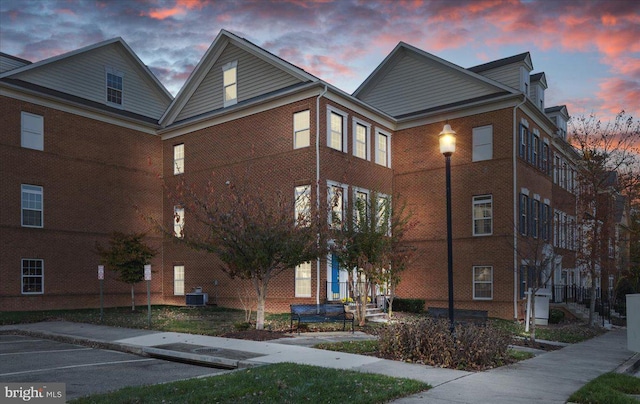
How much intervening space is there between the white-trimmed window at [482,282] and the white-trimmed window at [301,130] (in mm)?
10268

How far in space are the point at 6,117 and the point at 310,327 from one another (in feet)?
56.3

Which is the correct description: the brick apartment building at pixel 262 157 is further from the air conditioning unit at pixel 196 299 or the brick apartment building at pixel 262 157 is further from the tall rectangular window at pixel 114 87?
the air conditioning unit at pixel 196 299

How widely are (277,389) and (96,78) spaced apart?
2601 cm

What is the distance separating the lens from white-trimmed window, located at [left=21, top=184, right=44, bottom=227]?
25.6 meters

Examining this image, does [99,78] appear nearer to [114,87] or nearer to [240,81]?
[114,87]

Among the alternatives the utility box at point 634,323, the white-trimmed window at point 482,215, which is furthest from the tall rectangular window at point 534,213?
the utility box at point 634,323

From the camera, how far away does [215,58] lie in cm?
2967

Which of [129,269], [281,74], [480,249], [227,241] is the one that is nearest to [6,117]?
[129,269]

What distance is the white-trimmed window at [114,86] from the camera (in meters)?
30.6

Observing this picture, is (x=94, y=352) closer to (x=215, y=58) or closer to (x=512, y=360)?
(x=512, y=360)

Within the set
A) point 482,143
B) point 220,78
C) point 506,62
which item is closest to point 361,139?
point 482,143

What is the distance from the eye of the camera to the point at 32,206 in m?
25.8

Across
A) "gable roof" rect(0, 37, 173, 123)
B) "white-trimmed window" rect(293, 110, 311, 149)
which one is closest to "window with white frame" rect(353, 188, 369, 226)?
"white-trimmed window" rect(293, 110, 311, 149)

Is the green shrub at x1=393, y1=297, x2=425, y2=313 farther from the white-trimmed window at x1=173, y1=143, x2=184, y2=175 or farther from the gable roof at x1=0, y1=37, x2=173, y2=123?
the gable roof at x1=0, y1=37, x2=173, y2=123
